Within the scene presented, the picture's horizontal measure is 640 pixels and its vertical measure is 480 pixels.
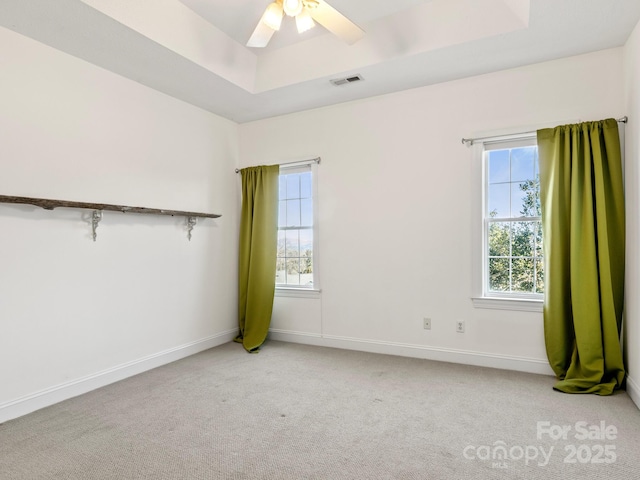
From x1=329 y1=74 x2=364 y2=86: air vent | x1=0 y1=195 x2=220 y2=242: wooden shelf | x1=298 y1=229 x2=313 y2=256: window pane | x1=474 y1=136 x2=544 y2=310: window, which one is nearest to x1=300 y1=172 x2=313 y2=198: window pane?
x1=298 y1=229 x2=313 y2=256: window pane

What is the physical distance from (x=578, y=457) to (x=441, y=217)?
2150mm

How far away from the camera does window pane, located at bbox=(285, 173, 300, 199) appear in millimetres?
4633

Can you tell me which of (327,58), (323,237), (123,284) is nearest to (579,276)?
(323,237)

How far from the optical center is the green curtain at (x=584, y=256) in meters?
2.95

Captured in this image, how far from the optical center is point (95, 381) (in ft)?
10.5

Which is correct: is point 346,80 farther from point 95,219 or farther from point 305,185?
point 95,219

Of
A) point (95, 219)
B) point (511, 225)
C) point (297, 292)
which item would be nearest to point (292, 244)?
point (297, 292)

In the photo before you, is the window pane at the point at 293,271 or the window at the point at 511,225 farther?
the window pane at the point at 293,271

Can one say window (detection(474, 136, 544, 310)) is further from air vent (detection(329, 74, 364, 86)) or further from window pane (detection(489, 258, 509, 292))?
air vent (detection(329, 74, 364, 86))

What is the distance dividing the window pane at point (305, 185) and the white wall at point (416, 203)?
0.76ft

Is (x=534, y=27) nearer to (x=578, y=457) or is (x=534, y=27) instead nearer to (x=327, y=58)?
(x=327, y=58)

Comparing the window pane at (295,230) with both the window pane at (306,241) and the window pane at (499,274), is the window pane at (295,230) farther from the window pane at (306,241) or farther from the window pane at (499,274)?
the window pane at (499,274)

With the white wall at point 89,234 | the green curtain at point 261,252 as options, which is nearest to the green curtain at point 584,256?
the green curtain at point 261,252

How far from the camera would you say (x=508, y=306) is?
3.45m
